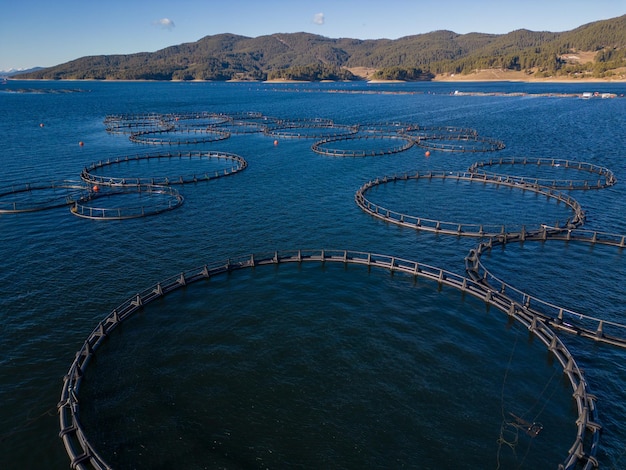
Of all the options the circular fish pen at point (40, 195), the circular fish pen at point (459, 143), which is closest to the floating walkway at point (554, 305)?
the circular fish pen at point (459, 143)

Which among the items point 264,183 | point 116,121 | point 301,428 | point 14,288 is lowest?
point 301,428

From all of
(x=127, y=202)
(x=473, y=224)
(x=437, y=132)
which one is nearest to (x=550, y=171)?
(x=473, y=224)

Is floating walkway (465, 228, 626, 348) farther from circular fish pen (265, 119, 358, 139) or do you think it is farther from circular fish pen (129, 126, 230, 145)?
circular fish pen (129, 126, 230, 145)

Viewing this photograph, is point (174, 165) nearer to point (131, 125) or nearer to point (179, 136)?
point (179, 136)

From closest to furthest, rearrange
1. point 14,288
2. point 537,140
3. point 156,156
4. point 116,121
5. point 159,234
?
point 14,288
point 159,234
point 156,156
point 537,140
point 116,121

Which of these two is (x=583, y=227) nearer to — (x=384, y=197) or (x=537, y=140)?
(x=384, y=197)

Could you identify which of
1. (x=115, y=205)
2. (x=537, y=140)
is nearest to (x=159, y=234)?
(x=115, y=205)
